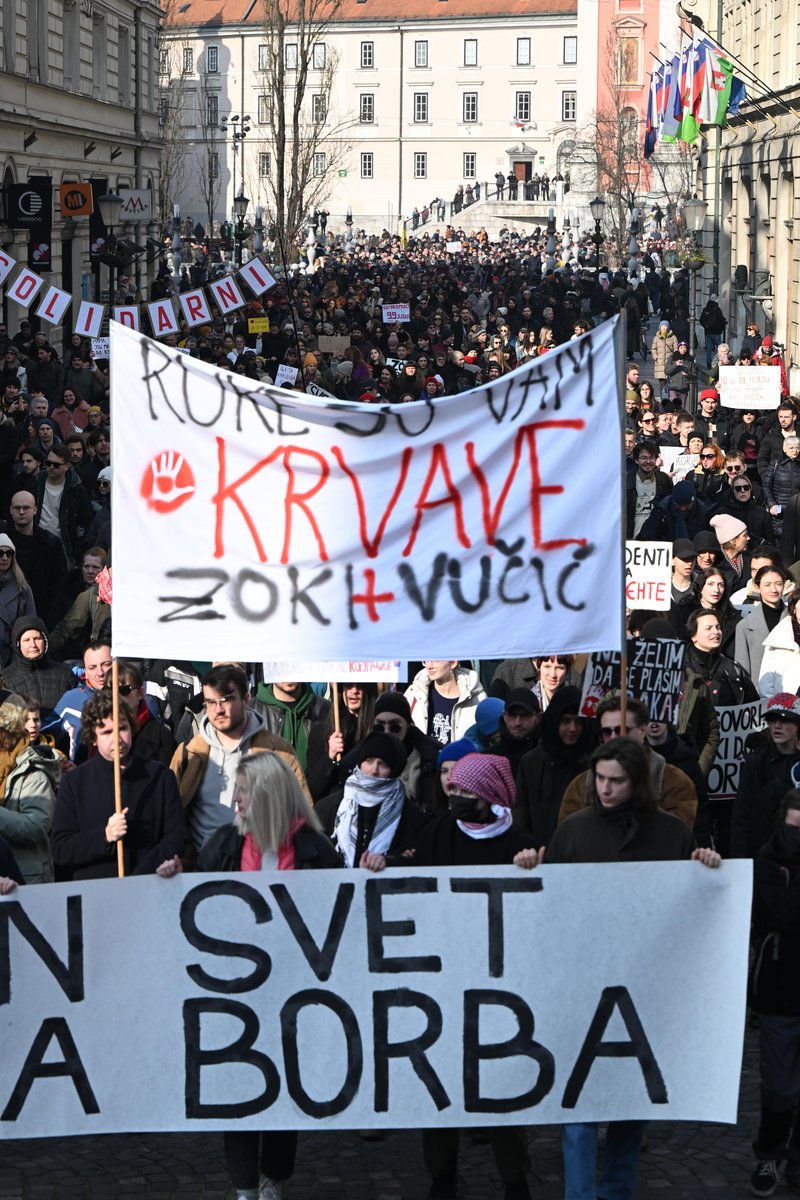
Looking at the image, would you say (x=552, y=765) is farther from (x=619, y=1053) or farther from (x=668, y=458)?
(x=668, y=458)

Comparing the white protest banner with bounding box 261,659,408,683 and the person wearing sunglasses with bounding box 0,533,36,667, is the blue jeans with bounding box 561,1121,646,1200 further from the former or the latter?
the person wearing sunglasses with bounding box 0,533,36,667

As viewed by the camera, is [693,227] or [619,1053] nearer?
[619,1053]

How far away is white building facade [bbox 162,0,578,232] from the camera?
352 feet

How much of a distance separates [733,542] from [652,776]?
551cm

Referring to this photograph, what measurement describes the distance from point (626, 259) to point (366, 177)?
6118 centimetres

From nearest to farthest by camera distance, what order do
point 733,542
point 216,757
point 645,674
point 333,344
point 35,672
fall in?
point 216,757, point 645,674, point 35,672, point 733,542, point 333,344

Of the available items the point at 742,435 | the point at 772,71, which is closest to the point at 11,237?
the point at 772,71

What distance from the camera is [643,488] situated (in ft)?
45.1

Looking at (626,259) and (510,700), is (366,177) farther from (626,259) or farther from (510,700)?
(510,700)

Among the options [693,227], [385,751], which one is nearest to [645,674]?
[385,751]

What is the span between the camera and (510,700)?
24.8 ft

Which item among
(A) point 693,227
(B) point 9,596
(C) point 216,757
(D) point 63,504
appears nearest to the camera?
(C) point 216,757

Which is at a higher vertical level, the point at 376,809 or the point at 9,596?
the point at 9,596

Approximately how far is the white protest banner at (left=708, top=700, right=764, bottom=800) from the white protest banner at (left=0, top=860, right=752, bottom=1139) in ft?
9.98
